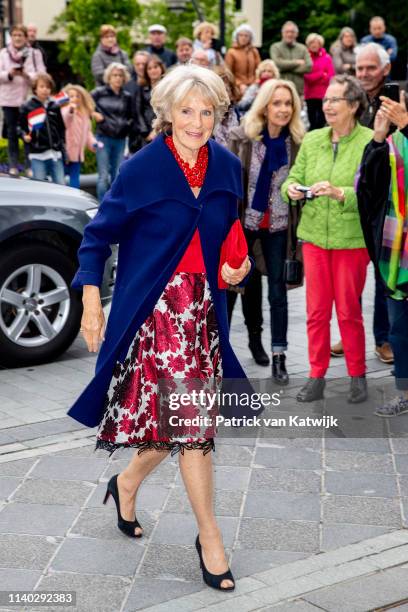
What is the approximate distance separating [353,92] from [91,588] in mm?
3644

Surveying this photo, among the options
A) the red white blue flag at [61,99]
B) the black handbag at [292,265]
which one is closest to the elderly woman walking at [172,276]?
the black handbag at [292,265]

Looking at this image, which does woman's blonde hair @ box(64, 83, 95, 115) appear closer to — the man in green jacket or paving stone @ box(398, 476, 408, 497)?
the man in green jacket

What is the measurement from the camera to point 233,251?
4059 millimetres

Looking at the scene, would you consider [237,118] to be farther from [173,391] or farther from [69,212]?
[173,391]

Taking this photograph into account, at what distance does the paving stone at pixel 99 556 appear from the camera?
162 inches

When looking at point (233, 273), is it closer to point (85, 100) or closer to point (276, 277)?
point (276, 277)

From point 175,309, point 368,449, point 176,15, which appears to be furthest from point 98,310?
point 176,15

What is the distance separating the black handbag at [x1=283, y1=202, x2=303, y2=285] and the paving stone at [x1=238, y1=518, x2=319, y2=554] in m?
2.57

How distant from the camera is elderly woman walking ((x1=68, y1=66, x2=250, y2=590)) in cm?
398

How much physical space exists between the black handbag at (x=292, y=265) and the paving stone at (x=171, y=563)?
2910mm

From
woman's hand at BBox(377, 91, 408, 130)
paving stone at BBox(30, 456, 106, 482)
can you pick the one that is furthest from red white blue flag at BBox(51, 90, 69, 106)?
paving stone at BBox(30, 456, 106, 482)

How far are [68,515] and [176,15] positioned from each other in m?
30.4

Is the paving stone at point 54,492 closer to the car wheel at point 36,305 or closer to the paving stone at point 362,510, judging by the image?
the paving stone at point 362,510

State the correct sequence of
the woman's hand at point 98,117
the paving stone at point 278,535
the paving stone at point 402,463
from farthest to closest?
the woman's hand at point 98,117 → the paving stone at point 402,463 → the paving stone at point 278,535
